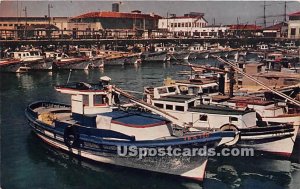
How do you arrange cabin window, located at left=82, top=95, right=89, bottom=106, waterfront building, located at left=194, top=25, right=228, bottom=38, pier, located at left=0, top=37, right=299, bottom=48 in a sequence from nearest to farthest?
1. cabin window, located at left=82, top=95, right=89, bottom=106
2. pier, located at left=0, top=37, right=299, bottom=48
3. waterfront building, located at left=194, top=25, right=228, bottom=38

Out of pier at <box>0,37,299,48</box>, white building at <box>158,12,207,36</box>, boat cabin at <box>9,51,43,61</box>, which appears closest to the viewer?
boat cabin at <box>9,51,43,61</box>

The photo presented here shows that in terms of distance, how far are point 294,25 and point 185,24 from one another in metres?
39.1

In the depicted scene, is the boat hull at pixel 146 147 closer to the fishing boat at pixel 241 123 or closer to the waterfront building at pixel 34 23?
the fishing boat at pixel 241 123

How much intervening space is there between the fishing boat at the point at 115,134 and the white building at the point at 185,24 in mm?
124120

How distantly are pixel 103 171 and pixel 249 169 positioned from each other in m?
8.60

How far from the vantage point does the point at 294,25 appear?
429 ft

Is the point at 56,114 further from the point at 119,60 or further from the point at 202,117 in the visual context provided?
the point at 119,60

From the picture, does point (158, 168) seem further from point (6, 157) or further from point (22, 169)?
point (6, 157)

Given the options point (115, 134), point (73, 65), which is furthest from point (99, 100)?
point (73, 65)

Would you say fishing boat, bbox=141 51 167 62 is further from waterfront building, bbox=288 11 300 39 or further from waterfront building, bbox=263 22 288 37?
waterfront building, bbox=263 22 288 37

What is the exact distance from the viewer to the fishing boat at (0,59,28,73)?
74750 millimetres

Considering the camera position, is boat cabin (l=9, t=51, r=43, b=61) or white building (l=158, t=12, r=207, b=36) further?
white building (l=158, t=12, r=207, b=36)

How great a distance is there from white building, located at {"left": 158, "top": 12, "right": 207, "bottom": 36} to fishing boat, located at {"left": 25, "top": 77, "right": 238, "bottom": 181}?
4887 inches

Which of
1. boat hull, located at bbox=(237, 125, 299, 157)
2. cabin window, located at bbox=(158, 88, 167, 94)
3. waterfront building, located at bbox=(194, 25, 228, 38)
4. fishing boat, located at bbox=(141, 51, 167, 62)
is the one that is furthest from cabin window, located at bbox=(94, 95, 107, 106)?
waterfront building, located at bbox=(194, 25, 228, 38)
